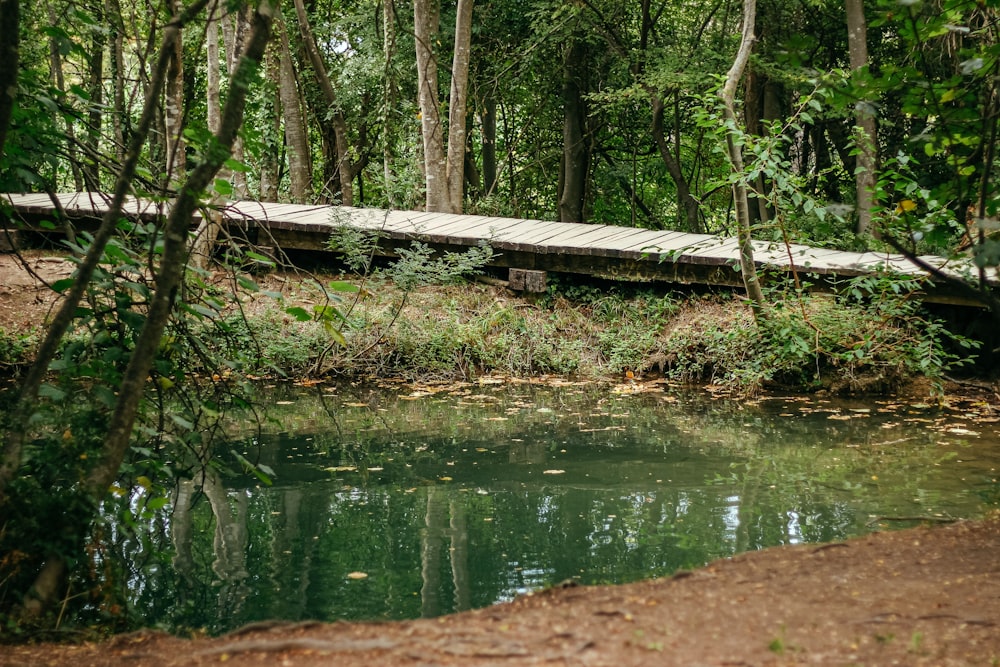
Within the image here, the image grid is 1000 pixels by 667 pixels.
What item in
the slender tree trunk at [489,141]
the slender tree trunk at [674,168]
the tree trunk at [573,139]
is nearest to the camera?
the slender tree trunk at [674,168]

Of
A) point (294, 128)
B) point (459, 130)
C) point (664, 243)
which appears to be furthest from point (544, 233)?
point (294, 128)

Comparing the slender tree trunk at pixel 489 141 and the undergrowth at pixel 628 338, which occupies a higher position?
the slender tree trunk at pixel 489 141

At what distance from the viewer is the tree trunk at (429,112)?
1232 cm

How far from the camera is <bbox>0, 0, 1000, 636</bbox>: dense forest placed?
340cm

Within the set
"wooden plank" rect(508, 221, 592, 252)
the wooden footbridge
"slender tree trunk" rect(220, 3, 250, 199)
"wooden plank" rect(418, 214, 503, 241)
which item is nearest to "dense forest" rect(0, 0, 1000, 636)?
"slender tree trunk" rect(220, 3, 250, 199)

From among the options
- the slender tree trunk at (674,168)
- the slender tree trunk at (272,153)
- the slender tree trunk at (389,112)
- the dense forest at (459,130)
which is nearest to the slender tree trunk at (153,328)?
the dense forest at (459,130)

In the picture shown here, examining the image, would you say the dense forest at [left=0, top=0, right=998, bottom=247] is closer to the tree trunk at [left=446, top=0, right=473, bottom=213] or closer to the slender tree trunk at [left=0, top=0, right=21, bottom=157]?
the tree trunk at [left=446, top=0, right=473, bottom=213]

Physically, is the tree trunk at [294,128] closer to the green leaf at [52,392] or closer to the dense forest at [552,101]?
the dense forest at [552,101]

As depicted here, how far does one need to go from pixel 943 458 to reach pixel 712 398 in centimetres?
254

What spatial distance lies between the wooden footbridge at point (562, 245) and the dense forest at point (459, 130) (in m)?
0.45

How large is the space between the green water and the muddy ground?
1.88 feet

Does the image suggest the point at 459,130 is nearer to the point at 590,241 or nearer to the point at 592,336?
the point at 590,241

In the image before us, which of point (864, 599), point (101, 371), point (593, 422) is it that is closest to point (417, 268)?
point (593, 422)

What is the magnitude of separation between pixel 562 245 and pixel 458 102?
11.4 feet
